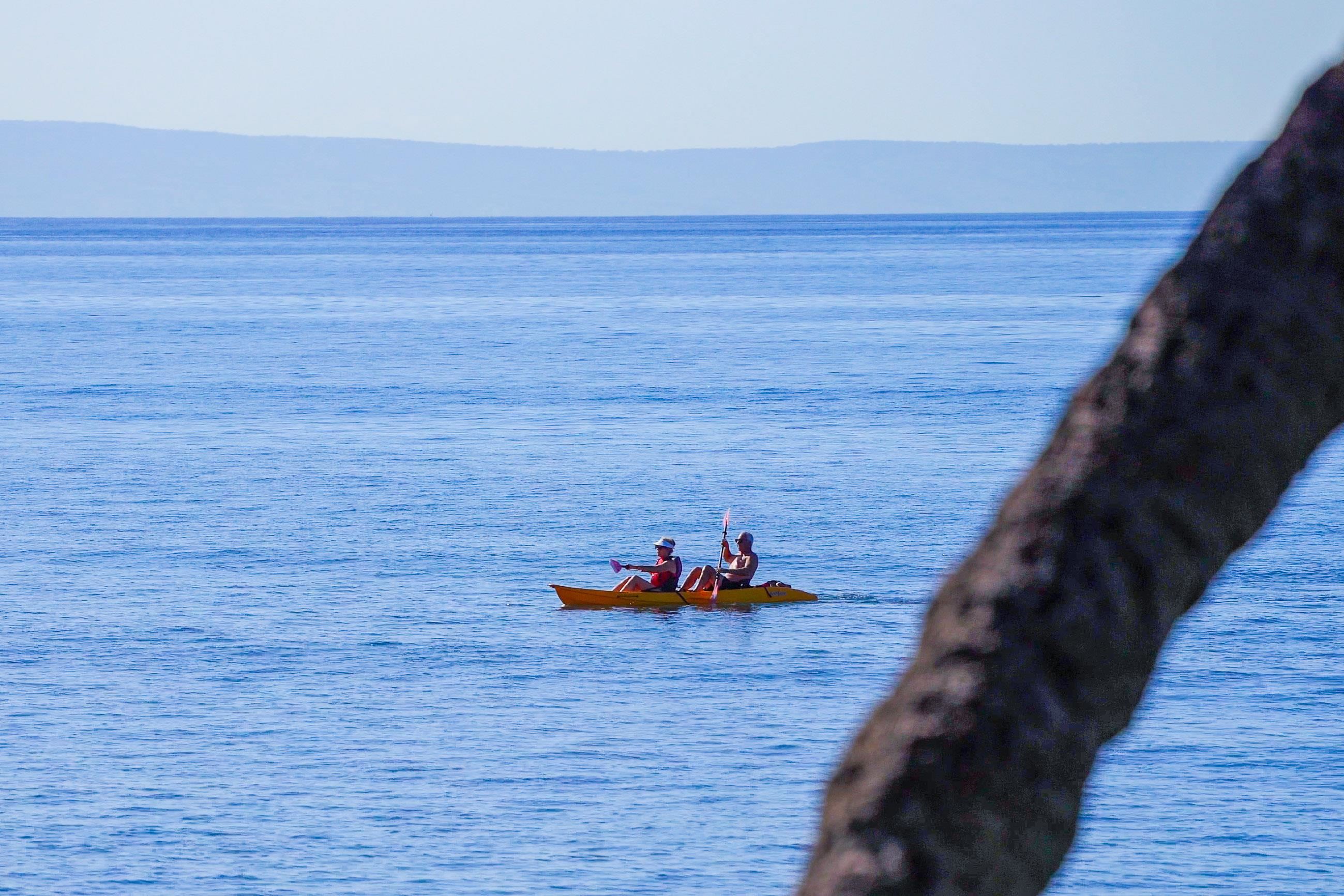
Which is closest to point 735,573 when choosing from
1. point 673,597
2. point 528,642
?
point 673,597

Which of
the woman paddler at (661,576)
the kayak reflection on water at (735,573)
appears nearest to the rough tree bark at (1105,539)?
the kayak reflection on water at (735,573)

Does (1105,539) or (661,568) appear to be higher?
(661,568)

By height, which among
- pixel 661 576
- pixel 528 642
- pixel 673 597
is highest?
pixel 661 576

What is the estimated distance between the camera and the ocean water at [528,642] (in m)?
18.1

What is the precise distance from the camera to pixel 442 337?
90.9 metres

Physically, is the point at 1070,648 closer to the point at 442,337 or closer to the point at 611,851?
the point at 611,851

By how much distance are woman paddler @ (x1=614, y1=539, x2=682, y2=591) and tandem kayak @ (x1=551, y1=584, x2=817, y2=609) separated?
Answer: 84mm

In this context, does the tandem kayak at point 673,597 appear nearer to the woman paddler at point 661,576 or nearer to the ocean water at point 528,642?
the woman paddler at point 661,576

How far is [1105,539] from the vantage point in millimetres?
2453

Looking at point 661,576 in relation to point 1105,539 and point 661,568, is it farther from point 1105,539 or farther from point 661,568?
point 1105,539

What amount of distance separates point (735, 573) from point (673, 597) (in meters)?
1.10

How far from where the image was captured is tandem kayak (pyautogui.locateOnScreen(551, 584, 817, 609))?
28.4 metres

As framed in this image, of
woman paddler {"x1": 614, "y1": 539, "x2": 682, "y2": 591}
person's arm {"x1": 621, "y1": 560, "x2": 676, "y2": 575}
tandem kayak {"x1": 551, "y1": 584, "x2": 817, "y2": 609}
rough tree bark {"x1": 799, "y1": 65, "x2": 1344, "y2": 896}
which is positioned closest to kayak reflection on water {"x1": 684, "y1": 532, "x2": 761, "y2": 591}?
tandem kayak {"x1": 551, "y1": 584, "x2": 817, "y2": 609}

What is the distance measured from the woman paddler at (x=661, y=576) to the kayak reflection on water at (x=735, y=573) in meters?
0.36
